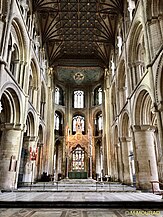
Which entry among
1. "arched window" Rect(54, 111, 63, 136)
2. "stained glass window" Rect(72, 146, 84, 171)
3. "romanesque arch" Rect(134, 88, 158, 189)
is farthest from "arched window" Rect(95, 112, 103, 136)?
"romanesque arch" Rect(134, 88, 158, 189)

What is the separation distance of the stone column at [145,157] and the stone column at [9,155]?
8.17 m

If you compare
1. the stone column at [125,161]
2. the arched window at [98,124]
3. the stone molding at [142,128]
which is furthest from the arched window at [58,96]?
the stone molding at [142,128]

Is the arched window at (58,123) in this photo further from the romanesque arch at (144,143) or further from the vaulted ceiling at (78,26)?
the romanesque arch at (144,143)

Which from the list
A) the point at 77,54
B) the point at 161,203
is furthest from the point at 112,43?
the point at 161,203

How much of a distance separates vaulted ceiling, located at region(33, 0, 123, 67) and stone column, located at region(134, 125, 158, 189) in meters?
12.1

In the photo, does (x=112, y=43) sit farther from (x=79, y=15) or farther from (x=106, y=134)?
(x=106, y=134)

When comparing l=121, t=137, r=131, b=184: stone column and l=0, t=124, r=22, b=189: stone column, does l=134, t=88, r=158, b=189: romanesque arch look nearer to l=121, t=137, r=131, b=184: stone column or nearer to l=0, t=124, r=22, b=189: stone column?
l=121, t=137, r=131, b=184: stone column

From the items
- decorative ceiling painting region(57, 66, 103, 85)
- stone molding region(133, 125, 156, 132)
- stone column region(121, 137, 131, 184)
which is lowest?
stone column region(121, 137, 131, 184)

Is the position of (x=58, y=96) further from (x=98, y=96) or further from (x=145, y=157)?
(x=145, y=157)

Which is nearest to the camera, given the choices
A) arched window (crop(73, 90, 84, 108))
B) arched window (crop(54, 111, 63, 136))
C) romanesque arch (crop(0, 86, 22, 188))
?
romanesque arch (crop(0, 86, 22, 188))

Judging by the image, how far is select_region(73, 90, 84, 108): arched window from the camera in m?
33.9

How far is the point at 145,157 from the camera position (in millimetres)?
13273

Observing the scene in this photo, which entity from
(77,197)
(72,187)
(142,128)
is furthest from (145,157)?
(77,197)

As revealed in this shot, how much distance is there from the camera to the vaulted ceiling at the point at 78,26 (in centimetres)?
2002
